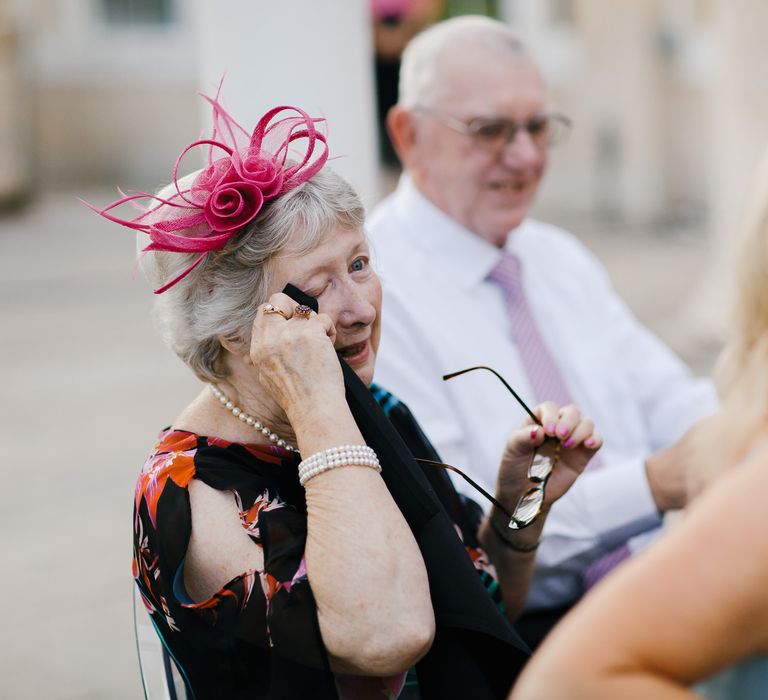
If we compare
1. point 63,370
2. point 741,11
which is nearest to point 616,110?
point 741,11

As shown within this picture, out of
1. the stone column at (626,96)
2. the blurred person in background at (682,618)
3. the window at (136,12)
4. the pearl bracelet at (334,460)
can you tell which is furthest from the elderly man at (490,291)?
the window at (136,12)

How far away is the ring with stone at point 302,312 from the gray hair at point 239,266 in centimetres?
8

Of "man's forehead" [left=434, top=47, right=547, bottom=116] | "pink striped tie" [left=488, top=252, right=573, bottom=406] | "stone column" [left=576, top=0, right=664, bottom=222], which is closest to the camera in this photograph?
"pink striped tie" [left=488, top=252, right=573, bottom=406]

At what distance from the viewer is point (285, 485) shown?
172 cm

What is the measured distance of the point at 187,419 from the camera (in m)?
1.80

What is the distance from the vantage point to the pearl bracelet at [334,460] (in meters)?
1.54

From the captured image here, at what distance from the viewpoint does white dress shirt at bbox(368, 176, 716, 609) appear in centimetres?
231

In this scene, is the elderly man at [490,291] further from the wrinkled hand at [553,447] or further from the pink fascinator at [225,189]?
the pink fascinator at [225,189]

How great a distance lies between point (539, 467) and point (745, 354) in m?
0.46

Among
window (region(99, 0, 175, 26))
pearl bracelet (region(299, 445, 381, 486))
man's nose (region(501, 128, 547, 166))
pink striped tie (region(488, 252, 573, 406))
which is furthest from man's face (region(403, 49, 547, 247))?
window (region(99, 0, 175, 26))

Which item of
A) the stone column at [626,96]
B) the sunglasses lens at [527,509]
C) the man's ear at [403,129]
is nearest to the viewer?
the sunglasses lens at [527,509]

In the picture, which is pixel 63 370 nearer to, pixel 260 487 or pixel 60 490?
pixel 60 490

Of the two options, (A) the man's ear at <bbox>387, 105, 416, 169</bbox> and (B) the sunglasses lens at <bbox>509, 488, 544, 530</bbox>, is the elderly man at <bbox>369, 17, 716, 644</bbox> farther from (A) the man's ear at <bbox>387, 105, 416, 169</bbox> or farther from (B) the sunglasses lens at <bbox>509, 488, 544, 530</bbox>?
(B) the sunglasses lens at <bbox>509, 488, 544, 530</bbox>

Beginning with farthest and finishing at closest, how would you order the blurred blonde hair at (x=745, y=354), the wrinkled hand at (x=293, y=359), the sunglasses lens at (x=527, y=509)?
the sunglasses lens at (x=527, y=509) < the wrinkled hand at (x=293, y=359) < the blurred blonde hair at (x=745, y=354)
